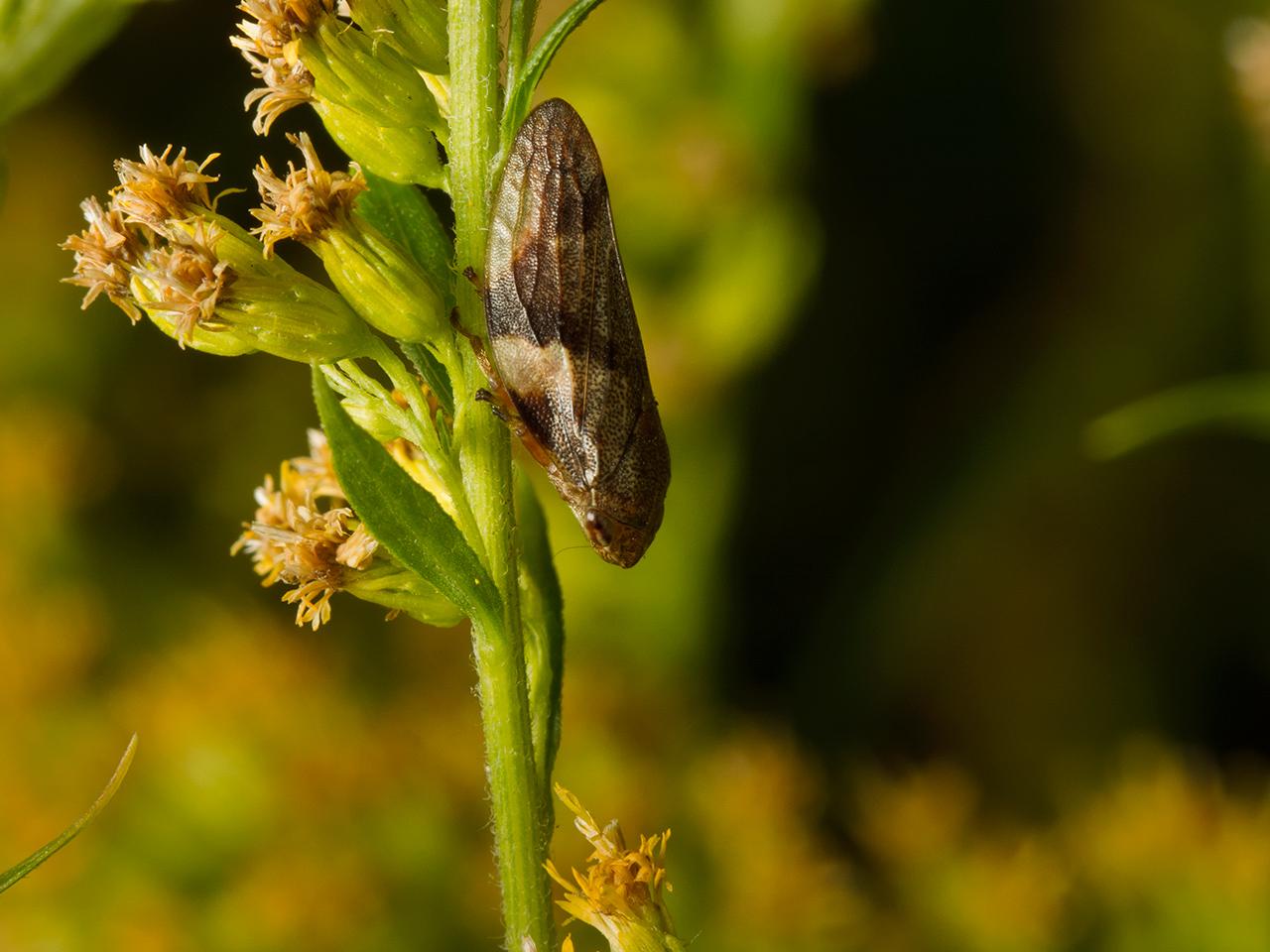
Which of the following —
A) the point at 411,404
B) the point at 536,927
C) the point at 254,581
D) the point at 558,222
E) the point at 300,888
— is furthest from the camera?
the point at 254,581

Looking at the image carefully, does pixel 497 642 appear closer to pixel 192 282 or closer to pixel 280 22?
pixel 192 282

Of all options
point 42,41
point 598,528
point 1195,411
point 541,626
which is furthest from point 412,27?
point 1195,411

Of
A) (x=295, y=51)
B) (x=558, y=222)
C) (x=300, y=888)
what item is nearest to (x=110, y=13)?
(x=295, y=51)

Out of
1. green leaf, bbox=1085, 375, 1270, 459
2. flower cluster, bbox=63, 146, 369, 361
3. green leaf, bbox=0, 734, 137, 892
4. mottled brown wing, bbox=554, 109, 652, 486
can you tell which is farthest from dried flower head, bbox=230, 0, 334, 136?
green leaf, bbox=1085, 375, 1270, 459

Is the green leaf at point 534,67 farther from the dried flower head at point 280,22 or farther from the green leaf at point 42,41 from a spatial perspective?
the green leaf at point 42,41

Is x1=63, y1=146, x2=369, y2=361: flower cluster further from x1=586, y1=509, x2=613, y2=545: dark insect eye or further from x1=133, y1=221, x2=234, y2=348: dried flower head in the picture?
x1=586, y1=509, x2=613, y2=545: dark insect eye

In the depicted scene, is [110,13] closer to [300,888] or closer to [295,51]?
[295,51]

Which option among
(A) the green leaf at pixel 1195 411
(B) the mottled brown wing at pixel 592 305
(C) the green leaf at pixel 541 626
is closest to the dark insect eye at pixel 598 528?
(B) the mottled brown wing at pixel 592 305
